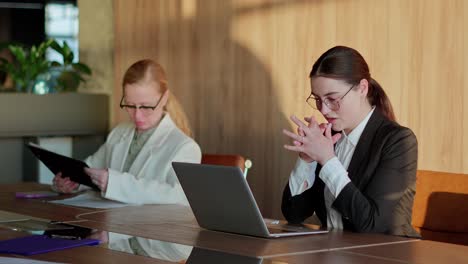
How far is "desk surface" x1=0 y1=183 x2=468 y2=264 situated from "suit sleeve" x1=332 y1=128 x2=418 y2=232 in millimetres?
72

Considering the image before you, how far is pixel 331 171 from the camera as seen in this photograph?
297cm

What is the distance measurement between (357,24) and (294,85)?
534mm

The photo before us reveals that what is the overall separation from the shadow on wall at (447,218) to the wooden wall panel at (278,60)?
24.9 inches

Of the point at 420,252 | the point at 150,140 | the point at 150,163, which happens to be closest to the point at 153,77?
the point at 150,140

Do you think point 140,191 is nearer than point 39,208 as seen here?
No

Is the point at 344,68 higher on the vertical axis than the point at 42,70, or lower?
higher

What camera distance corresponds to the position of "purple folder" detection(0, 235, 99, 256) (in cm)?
254

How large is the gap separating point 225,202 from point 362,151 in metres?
0.61

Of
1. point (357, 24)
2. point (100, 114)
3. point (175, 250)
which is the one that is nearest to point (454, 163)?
point (357, 24)

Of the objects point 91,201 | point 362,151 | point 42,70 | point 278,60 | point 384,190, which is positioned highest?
point 278,60

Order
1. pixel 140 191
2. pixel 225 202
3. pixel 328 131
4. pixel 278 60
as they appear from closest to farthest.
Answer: pixel 225 202, pixel 328 131, pixel 140 191, pixel 278 60

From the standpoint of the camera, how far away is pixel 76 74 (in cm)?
617

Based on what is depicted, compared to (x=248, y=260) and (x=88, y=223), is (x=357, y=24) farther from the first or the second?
(x=248, y=260)

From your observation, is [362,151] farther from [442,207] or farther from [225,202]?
[225,202]
